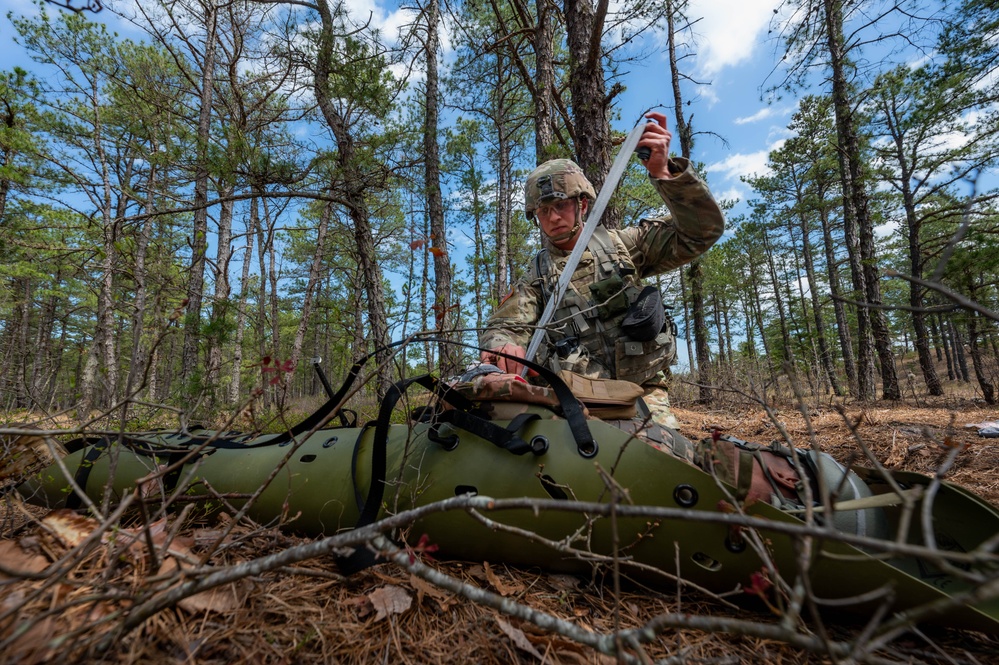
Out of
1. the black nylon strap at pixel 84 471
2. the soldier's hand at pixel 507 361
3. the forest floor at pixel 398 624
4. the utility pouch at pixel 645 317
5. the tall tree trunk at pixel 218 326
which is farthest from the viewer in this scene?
the tall tree trunk at pixel 218 326

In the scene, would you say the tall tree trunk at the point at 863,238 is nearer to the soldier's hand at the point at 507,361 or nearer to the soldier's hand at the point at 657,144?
the soldier's hand at the point at 657,144

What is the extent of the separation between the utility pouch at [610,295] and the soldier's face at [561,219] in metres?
0.54

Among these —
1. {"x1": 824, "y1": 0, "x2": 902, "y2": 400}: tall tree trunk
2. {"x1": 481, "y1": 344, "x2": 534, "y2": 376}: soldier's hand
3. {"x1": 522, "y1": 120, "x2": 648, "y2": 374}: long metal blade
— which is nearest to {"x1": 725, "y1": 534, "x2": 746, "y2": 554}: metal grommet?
{"x1": 481, "y1": 344, "x2": 534, "y2": 376}: soldier's hand

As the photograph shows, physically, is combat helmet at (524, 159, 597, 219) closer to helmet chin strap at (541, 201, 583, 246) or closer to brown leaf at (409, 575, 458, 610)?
helmet chin strap at (541, 201, 583, 246)

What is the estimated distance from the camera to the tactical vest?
246 cm

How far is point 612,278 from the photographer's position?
2508 mm

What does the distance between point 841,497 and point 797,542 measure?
122 cm

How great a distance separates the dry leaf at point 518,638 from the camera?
1.07m

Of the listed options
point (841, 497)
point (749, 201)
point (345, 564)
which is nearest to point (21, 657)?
point (345, 564)

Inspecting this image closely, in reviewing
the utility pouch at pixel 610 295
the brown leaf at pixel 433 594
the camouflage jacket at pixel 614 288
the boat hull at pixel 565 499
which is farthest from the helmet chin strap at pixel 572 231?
the brown leaf at pixel 433 594

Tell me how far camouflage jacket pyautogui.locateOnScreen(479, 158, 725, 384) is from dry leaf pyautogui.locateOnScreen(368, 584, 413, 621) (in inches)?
56.7

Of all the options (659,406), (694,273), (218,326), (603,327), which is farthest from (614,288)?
(694,273)

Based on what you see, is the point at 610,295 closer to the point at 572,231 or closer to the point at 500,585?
the point at 572,231

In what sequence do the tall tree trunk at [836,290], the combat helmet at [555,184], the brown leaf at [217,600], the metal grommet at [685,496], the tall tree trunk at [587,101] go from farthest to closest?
1. the tall tree trunk at [836,290]
2. the tall tree trunk at [587,101]
3. the combat helmet at [555,184]
4. the metal grommet at [685,496]
5. the brown leaf at [217,600]
